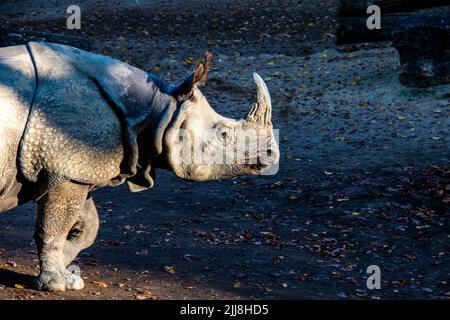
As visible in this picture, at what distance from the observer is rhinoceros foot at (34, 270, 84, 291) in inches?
295

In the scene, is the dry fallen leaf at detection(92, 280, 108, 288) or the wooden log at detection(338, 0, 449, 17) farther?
the wooden log at detection(338, 0, 449, 17)

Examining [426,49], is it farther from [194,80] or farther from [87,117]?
[87,117]

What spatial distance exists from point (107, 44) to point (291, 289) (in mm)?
13323

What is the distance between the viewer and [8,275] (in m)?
8.05

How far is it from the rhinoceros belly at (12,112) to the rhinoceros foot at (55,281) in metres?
0.76

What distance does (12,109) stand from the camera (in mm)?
6789

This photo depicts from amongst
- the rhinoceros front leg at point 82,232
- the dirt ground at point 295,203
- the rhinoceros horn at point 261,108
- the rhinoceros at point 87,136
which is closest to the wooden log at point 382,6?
the dirt ground at point 295,203

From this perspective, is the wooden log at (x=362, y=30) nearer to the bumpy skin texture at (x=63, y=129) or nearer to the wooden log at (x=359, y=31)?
the wooden log at (x=359, y=31)

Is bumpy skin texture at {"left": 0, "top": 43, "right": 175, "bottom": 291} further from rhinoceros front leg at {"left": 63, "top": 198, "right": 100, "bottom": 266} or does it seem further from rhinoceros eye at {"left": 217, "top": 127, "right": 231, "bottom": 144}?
rhinoceros eye at {"left": 217, "top": 127, "right": 231, "bottom": 144}

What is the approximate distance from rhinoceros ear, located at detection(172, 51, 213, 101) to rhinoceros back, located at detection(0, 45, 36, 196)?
1133 millimetres

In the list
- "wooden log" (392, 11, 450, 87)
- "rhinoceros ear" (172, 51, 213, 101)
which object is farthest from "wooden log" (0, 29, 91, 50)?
"rhinoceros ear" (172, 51, 213, 101)

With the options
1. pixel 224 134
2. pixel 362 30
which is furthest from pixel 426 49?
pixel 224 134

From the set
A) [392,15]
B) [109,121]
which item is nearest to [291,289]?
[109,121]

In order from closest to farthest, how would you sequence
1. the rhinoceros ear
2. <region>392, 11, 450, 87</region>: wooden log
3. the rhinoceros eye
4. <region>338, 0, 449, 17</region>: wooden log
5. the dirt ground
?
the rhinoceros ear, the rhinoceros eye, the dirt ground, <region>392, 11, 450, 87</region>: wooden log, <region>338, 0, 449, 17</region>: wooden log
